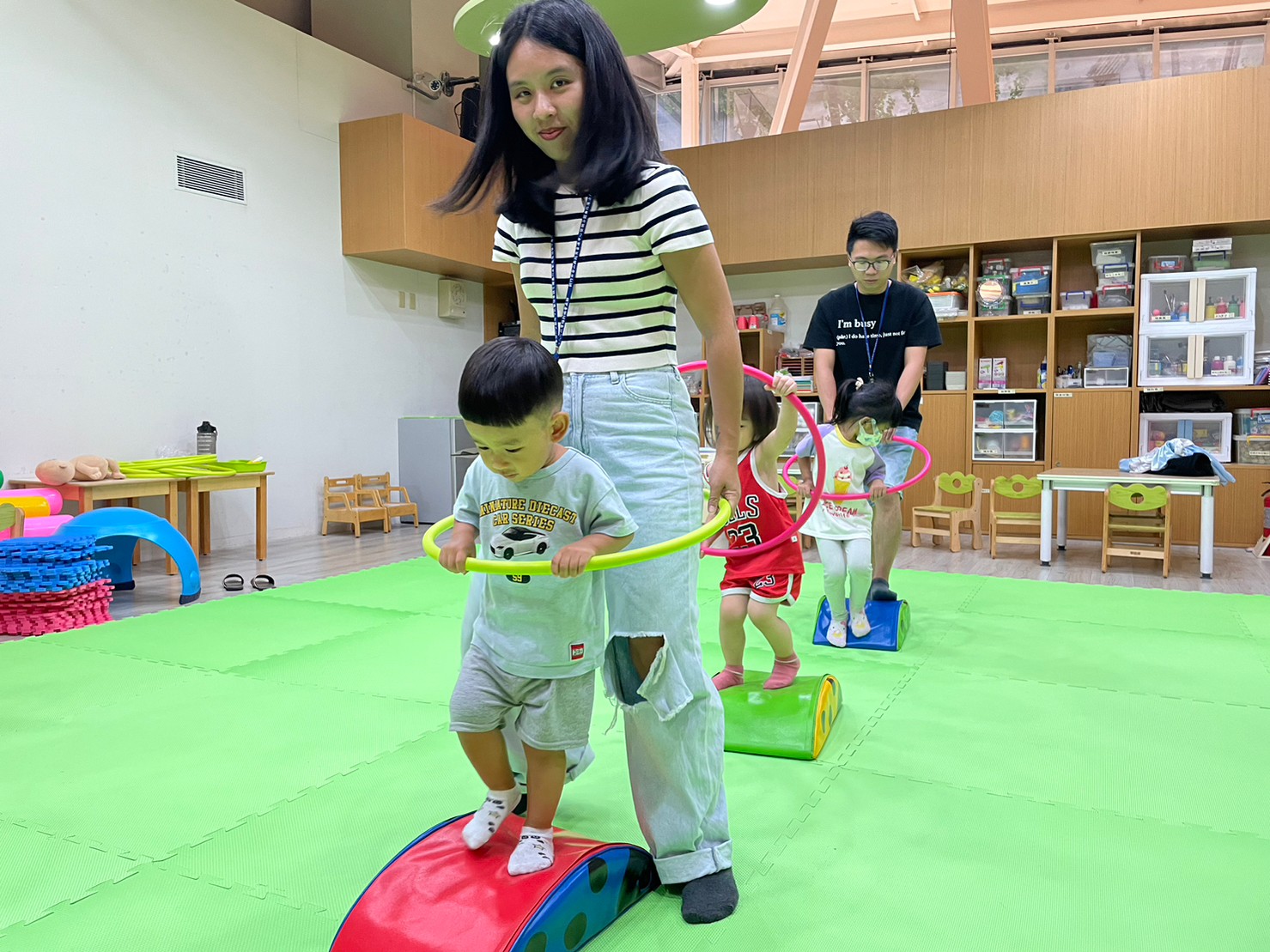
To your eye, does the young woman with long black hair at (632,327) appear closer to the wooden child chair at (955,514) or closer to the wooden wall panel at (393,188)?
the wooden child chair at (955,514)

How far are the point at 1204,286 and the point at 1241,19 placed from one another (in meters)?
4.77

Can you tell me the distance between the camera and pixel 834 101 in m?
11.4

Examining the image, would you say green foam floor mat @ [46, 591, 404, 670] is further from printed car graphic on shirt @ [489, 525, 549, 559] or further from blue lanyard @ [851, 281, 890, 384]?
blue lanyard @ [851, 281, 890, 384]

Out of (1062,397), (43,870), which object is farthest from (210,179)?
(1062,397)

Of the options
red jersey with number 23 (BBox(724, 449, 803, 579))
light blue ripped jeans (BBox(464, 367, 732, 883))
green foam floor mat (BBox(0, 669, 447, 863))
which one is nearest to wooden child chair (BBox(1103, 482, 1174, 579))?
red jersey with number 23 (BBox(724, 449, 803, 579))

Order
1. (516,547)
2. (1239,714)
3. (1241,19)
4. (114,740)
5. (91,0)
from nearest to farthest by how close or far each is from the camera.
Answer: (516,547), (114,740), (1239,714), (91,0), (1241,19)

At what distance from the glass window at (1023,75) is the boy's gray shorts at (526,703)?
1120 cm

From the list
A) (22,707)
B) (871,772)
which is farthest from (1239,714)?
(22,707)

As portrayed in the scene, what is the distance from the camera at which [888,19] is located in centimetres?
1089

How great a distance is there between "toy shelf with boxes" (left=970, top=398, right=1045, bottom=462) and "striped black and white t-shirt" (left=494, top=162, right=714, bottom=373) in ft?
23.5

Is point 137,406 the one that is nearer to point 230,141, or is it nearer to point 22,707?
point 230,141

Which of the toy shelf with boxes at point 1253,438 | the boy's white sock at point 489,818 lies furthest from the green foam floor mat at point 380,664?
the toy shelf with boxes at point 1253,438

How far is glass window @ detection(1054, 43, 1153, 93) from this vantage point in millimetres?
10312

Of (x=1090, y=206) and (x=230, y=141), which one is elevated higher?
(x=230, y=141)
